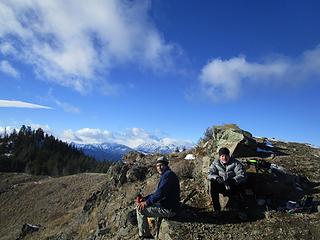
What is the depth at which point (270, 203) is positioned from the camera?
50.1ft

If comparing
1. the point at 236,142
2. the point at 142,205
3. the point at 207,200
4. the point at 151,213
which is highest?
the point at 236,142

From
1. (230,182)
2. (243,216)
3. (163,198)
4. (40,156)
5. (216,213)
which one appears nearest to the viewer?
(163,198)

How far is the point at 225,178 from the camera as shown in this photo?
14414 mm

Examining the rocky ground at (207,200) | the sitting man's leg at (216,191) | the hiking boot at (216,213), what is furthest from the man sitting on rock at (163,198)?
the hiking boot at (216,213)

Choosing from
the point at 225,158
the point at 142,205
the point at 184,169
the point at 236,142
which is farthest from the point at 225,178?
the point at 184,169

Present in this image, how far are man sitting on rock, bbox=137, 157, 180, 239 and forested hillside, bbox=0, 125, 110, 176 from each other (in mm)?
134000

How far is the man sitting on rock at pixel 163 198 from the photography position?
43.2ft

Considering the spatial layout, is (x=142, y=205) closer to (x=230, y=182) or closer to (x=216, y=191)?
(x=216, y=191)

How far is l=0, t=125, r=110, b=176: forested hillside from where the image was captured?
146 metres

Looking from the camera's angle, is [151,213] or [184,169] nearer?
[151,213]

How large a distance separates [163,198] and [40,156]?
150820mm

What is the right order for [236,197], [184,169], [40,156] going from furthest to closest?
[40,156] < [184,169] < [236,197]

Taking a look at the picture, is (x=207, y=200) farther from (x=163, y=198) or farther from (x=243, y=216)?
(x=163, y=198)

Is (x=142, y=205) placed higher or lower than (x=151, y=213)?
higher
